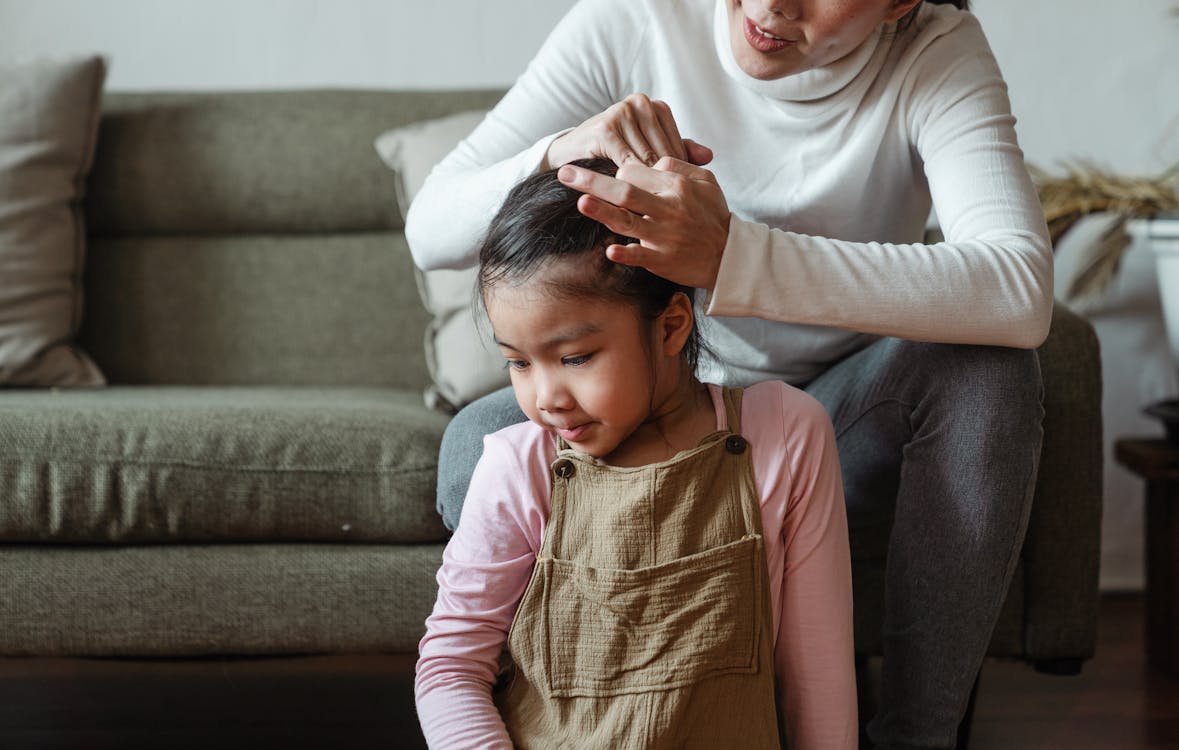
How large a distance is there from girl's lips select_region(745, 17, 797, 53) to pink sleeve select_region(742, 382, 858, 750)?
353 millimetres

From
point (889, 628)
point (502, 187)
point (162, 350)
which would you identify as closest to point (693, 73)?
point (502, 187)

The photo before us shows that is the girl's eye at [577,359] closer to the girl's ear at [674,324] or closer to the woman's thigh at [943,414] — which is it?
the girl's ear at [674,324]

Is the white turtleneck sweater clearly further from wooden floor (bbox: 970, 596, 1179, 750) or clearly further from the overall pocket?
wooden floor (bbox: 970, 596, 1179, 750)

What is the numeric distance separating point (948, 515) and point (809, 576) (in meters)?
0.16

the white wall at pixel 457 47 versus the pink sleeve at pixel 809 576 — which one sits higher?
the white wall at pixel 457 47

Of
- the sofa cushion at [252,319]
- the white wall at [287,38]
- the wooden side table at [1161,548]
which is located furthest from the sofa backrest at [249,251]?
the wooden side table at [1161,548]

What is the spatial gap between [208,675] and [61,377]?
495 mm

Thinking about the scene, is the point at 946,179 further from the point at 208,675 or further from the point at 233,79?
the point at 233,79

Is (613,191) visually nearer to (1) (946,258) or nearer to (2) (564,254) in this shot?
(2) (564,254)

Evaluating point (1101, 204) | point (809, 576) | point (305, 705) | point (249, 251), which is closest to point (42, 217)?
point (249, 251)

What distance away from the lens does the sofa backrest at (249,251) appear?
191cm

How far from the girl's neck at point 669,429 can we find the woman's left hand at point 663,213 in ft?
0.43

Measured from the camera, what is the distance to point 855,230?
4.25ft

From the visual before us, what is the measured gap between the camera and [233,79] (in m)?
2.19
